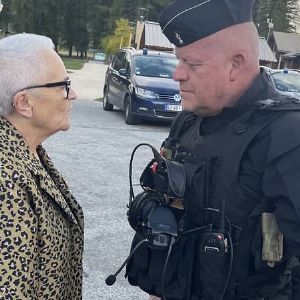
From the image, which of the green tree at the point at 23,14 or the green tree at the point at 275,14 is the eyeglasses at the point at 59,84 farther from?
the green tree at the point at 275,14

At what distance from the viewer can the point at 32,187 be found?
5.40 ft

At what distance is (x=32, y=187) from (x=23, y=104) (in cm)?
32

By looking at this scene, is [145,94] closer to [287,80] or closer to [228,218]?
[287,80]

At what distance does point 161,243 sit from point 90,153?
19.6 feet

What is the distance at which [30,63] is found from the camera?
1757mm

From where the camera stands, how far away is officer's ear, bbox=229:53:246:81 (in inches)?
65.3

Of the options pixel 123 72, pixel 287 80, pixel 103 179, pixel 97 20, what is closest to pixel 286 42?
pixel 97 20

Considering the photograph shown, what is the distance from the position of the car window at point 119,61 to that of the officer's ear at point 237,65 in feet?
34.0

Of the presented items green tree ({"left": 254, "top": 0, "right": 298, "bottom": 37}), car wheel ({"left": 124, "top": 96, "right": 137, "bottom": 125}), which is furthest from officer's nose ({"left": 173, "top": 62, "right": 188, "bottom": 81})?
green tree ({"left": 254, "top": 0, "right": 298, "bottom": 37})

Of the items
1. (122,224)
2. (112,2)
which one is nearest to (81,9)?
(112,2)

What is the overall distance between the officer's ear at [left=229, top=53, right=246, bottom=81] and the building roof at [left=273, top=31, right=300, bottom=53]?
2452 inches

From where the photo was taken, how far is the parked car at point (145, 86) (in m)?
10.4

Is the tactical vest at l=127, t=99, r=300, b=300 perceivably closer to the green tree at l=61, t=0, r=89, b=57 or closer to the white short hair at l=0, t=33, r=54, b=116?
the white short hair at l=0, t=33, r=54, b=116

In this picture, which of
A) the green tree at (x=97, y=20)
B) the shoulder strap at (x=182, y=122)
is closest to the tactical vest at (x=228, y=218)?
the shoulder strap at (x=182, y=122)
